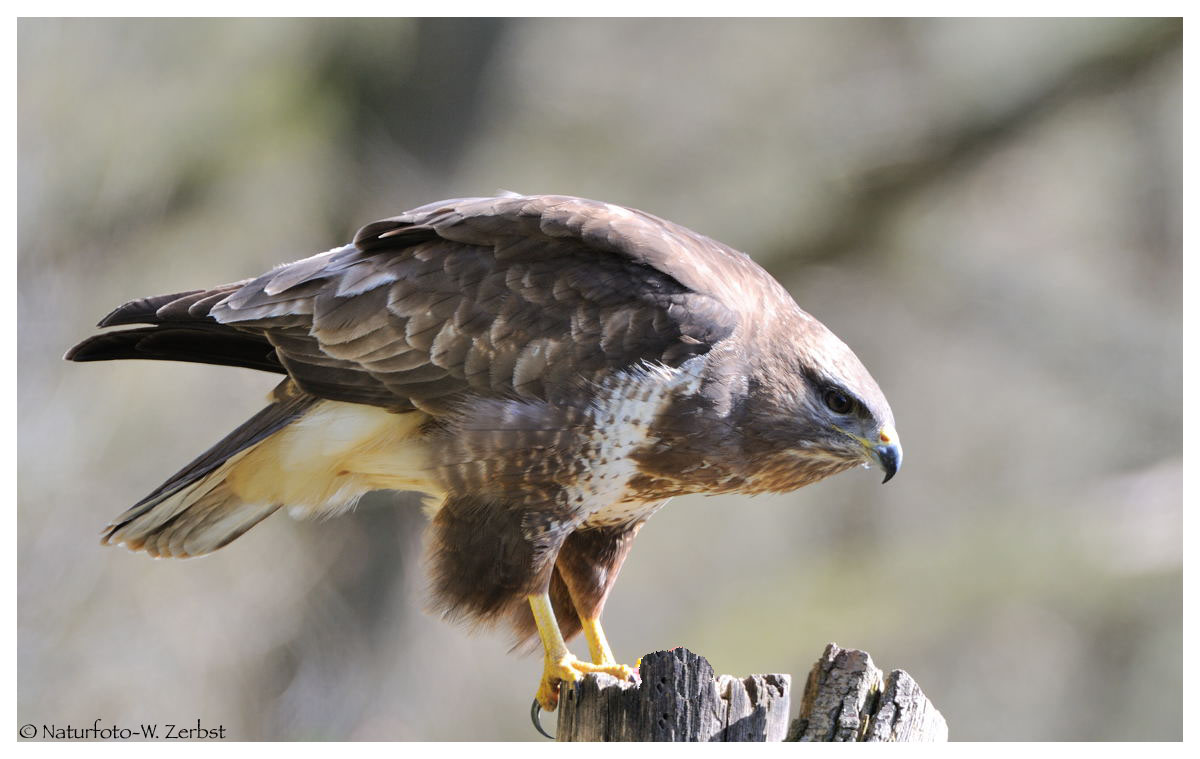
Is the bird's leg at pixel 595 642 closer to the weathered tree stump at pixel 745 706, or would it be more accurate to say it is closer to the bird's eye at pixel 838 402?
the weathered tree stump at pixel 745 706

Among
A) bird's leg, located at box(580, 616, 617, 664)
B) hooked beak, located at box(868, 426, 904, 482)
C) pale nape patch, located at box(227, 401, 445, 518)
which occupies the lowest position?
bird's leg, located at box(580, 616, 617, 664)

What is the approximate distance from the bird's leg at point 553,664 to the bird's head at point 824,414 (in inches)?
32.5

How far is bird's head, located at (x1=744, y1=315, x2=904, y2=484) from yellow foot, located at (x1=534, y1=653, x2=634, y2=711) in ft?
2.66

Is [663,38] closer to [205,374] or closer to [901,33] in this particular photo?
[901,33]

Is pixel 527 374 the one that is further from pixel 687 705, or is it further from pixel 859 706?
pixel 859 706

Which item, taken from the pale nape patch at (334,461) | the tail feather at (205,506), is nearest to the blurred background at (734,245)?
the tail feather at (205,506)

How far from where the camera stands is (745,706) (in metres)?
3.18

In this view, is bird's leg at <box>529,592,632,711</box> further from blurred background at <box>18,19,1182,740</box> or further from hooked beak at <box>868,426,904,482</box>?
blurred background at <box>18,19,1182,740</box>

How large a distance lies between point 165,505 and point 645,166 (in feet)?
17.6

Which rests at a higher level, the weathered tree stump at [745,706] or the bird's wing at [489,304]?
the bird's wing at [489,304]

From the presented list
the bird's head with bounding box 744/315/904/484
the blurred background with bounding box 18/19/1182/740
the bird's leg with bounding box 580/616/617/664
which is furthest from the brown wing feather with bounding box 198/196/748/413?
the blurred background with bounding box 18/19/1182/740

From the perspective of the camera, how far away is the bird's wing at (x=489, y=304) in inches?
139

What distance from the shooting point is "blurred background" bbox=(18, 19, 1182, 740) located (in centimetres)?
798

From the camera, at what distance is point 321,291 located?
12.4 feet
